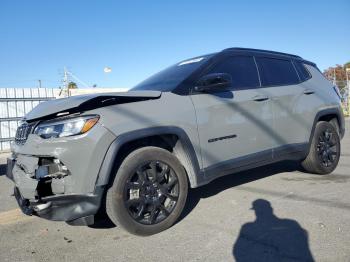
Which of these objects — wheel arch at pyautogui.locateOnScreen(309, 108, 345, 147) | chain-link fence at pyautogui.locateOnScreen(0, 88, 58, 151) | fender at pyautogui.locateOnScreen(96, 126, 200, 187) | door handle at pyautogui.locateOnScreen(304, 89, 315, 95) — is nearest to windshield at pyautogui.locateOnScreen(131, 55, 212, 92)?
fender at pyautogui.locateOnScreen(96, 126, 200, 187)

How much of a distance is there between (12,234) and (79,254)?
1.10m

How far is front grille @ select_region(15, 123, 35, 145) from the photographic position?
11.6ft

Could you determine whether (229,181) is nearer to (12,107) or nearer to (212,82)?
(212,82)

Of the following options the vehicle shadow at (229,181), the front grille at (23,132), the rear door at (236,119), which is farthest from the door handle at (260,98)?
the front grille at (23,132)

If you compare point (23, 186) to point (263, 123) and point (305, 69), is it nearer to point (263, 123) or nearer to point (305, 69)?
point (263, 123)

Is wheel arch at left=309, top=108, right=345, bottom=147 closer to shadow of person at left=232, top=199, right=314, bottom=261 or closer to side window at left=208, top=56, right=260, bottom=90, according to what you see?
side window at left=208, top=56, right=260, bottom=90

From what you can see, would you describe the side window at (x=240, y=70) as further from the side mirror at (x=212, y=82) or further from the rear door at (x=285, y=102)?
the side mirror at (x=212, y=82)

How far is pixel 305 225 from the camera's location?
139 inches

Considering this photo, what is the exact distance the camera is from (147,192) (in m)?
3.50

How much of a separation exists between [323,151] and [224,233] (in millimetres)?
2769

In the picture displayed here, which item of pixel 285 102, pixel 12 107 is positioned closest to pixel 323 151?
pixel 285 102

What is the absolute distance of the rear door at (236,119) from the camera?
13.0ft

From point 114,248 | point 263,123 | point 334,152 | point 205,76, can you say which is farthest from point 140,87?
point 334,152

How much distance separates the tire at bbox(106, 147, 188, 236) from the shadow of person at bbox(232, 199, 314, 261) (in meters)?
0.74
